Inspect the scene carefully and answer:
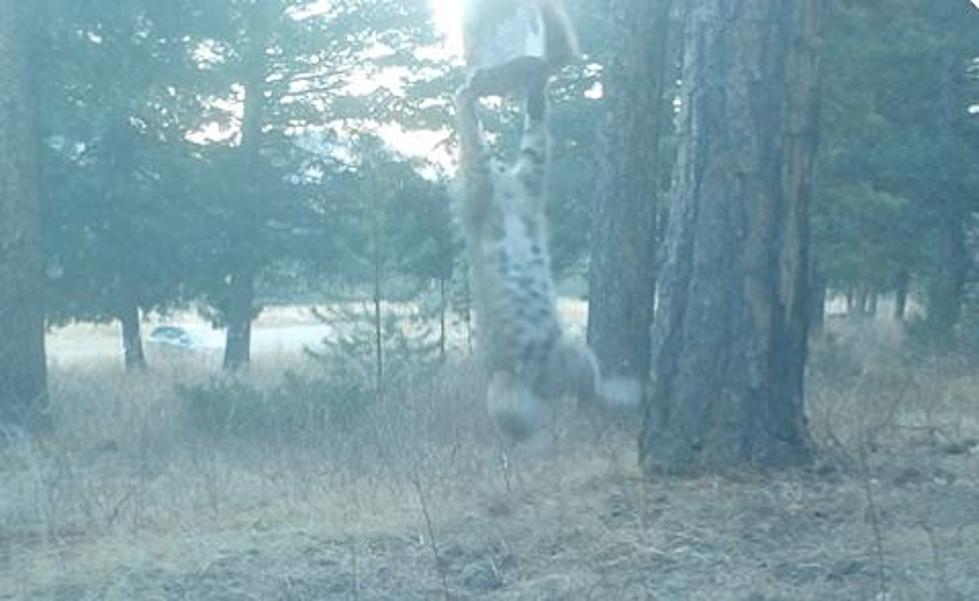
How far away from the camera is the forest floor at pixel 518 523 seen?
24.6 ft

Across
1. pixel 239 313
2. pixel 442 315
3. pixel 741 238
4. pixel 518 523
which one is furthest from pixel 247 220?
pixel 518 523

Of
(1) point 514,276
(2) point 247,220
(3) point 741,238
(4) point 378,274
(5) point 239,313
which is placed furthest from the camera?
(5) point 239,313

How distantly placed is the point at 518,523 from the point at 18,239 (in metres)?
9.32

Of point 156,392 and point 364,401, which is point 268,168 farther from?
point 364,401

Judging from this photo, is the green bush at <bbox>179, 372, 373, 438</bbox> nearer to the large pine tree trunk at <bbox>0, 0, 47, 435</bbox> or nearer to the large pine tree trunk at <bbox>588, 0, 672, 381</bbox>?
the large pine tree trunk at <bbox>0, 0, 47, 435</bbox>

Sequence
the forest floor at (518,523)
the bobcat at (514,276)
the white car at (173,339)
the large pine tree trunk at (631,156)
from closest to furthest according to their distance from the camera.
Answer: the bobcat at (514,276)
the forest floor at (518,523)
the large pine tree trunk at (631,156)
the white car at (173,339)

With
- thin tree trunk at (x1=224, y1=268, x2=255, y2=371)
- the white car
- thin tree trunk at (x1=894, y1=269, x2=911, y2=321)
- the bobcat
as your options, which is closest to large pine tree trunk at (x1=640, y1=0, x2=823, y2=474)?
the bobcat

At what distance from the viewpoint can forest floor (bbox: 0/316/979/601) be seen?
749 cm

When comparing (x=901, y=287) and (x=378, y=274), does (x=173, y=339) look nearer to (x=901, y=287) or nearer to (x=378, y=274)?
(x=901, y=287)

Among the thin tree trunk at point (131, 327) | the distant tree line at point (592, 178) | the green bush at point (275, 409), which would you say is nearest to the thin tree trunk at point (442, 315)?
the distant tree line at point (592, 178)

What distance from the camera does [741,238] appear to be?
917cm

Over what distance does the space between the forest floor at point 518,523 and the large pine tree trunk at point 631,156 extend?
236 cm

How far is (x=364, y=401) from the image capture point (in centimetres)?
1602

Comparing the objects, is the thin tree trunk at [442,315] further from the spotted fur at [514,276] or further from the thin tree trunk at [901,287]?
the spotted fur at [514,276]
